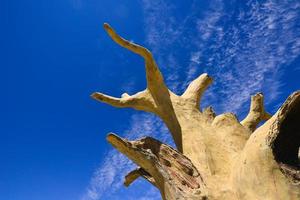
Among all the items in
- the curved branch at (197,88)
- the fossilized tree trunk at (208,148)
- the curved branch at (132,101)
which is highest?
the curved branch at (132,101)

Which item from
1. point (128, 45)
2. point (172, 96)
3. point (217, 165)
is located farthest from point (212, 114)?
point (128, 45)

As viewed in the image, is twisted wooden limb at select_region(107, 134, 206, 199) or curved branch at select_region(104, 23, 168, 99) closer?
twisted wooden limb at select_region(107, 134, 206, 199)

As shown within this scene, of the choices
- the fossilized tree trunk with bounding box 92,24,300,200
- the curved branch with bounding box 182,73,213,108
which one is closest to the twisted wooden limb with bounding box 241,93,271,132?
the fossilized tree trunk with bounding box 92,24,300,200

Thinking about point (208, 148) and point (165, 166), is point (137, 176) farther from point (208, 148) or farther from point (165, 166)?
point (208, 148)

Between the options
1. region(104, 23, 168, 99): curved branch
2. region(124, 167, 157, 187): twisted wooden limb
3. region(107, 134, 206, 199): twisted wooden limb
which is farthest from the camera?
region(104, 23, 168, 99): curved branch

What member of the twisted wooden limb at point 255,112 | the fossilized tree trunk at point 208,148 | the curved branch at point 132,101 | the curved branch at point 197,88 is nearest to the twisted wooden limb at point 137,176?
the fossilized tree trunk at point 208,148

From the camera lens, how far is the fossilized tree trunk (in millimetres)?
4074

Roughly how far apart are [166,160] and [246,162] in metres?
1.02

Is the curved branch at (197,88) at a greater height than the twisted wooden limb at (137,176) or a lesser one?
greater

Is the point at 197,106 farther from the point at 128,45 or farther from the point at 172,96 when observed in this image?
the point at 128,45

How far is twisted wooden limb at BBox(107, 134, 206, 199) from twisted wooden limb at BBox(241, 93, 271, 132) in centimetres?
212

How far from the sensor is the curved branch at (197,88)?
6.43 metres

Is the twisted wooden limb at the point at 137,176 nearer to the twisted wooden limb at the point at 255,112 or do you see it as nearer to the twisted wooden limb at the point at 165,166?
the twisted wooden limb at the point at 165,166

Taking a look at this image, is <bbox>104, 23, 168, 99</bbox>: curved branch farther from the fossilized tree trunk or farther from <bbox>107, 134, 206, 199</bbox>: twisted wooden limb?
<bbox>107, 134, 206, 199</bbox>: twisted wooden limb
